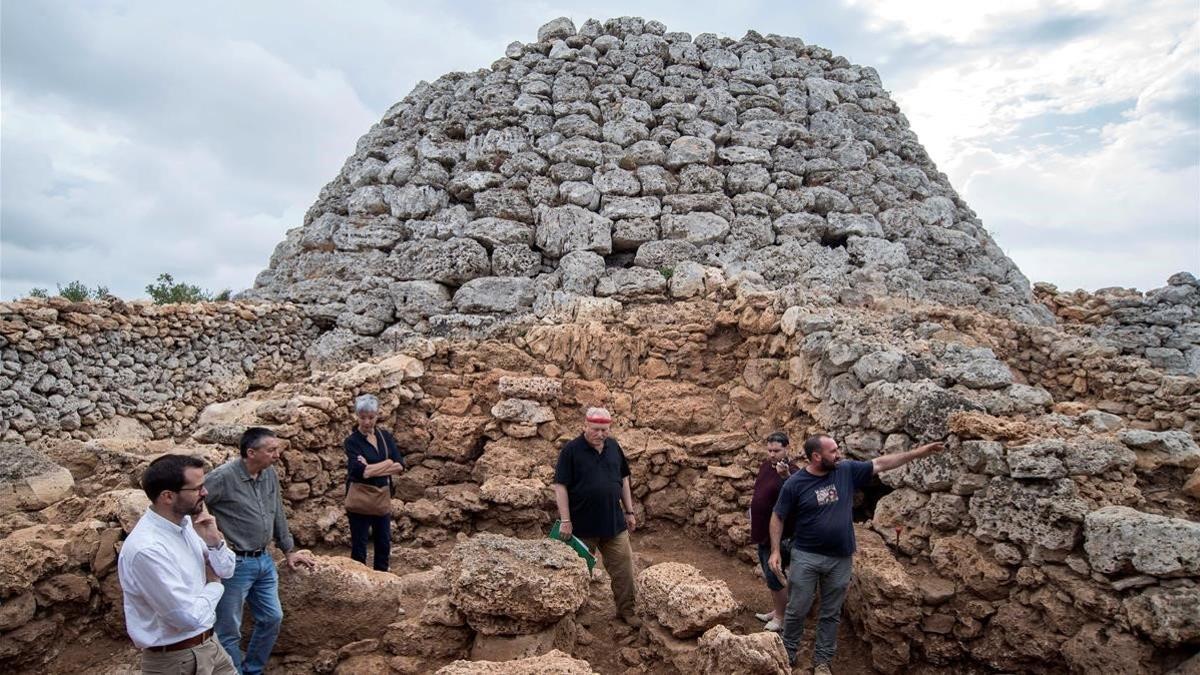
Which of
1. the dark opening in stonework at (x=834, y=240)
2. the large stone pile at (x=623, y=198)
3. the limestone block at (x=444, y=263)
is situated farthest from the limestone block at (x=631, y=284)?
the dark opening in stonework at (x=834, y=240)

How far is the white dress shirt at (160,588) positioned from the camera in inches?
112

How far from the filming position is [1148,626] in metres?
3.71

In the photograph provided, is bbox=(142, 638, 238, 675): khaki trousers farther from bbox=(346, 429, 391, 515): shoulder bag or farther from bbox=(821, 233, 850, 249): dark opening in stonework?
bbox=(821, 233, 850, 249): dark opening in stonework

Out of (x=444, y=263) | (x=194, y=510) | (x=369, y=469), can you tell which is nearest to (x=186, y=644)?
(x=194, y=510)

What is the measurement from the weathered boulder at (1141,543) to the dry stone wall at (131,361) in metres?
7.29

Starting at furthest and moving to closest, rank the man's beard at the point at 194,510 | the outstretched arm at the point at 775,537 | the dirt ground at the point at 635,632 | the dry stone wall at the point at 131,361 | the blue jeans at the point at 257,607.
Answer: the dry stone wall at the point at 131,361, the outstretched arm at the point at 775,537, the dirt ground at the point at 635,632, the blue jeans at the point at 257,607, the man's beard at the point at 194,510

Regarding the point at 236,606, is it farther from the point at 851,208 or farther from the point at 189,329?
the point at 851,208

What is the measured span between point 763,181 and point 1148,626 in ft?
21.4

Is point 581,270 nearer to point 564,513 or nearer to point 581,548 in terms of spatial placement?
point 564,513

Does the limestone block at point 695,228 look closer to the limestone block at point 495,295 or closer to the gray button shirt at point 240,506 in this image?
the limestone block at point 495,295

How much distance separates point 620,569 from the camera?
15.5ft

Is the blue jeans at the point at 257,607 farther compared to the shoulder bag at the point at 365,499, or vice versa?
the shoulder bag at the point at 365,499

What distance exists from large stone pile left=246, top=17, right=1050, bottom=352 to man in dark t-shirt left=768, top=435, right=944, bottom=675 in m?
3.33

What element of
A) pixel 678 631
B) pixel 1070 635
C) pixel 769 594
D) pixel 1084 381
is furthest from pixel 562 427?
pixel 1084 381
